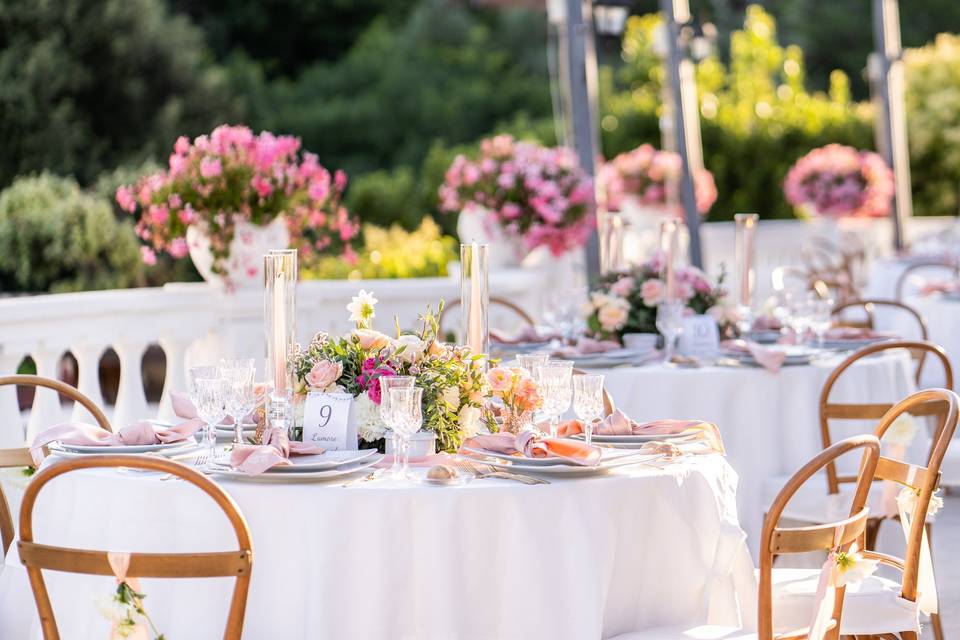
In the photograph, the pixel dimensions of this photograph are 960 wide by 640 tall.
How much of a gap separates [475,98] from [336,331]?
15.0 m

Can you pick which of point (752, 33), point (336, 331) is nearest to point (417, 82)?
point (752, 33)

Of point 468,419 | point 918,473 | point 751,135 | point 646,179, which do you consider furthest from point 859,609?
point 751,135

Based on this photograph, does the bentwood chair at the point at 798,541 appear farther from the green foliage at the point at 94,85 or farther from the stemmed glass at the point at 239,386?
the green foliage at the point at 94,85

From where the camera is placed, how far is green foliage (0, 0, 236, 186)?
14.2m

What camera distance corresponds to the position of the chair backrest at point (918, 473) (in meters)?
3.32

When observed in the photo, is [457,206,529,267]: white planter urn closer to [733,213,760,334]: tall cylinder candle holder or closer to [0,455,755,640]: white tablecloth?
[733,213,760,334]: tall cylinder candle holder

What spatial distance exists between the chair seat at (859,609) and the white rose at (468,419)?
2.61 ft

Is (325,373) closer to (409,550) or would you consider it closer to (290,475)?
(290,475)

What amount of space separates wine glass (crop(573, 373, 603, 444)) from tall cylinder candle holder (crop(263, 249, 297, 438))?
2.13ft

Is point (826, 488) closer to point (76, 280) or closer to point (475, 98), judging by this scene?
point (76, 280)

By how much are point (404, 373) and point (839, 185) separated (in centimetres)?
1161

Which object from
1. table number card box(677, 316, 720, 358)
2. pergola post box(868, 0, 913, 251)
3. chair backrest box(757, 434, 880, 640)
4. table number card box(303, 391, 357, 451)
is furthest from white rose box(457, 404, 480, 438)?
pergola post box(868, 0, 913, 251)

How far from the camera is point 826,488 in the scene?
4.77 m

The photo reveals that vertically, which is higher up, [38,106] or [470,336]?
[38,106]
